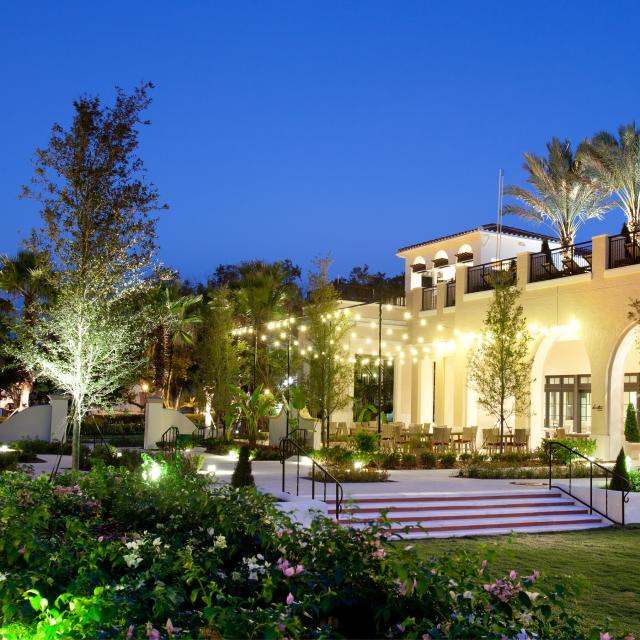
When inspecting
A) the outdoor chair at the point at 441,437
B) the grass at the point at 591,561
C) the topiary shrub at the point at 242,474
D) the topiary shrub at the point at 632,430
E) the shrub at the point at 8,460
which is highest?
the topiary shrub at the point at 632,430

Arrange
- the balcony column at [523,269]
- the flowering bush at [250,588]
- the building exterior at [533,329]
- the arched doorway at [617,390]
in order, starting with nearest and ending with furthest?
1. the flowering bush at [250,588]
2. the arched doorway at [617,390]
3. the building exterior at [533,329]
4. the balcony column at [523,269]

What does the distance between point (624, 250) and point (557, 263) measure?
10.6 feet

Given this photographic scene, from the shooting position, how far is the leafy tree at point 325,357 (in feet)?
84.9

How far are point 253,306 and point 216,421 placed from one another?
5.98 metres

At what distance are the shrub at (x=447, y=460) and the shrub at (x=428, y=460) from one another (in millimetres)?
207

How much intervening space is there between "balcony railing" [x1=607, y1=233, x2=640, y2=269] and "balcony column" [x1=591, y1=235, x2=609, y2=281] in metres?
0.16

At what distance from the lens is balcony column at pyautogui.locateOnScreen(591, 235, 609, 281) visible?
2395 cm

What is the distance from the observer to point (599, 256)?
24094mm

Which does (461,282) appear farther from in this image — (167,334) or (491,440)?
(167,334)

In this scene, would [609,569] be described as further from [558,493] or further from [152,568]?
[152,568]

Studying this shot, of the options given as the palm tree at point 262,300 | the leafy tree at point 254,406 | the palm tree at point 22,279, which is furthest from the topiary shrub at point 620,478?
the palm tree at point 22,279

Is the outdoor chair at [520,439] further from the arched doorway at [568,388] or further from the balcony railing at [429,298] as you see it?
the balcony railing at [429,298]

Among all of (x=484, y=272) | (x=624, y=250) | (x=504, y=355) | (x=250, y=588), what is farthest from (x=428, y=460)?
(x=250, y=588)

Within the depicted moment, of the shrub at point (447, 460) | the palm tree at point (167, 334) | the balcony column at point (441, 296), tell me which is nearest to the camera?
the shrub at point (447, 460)
